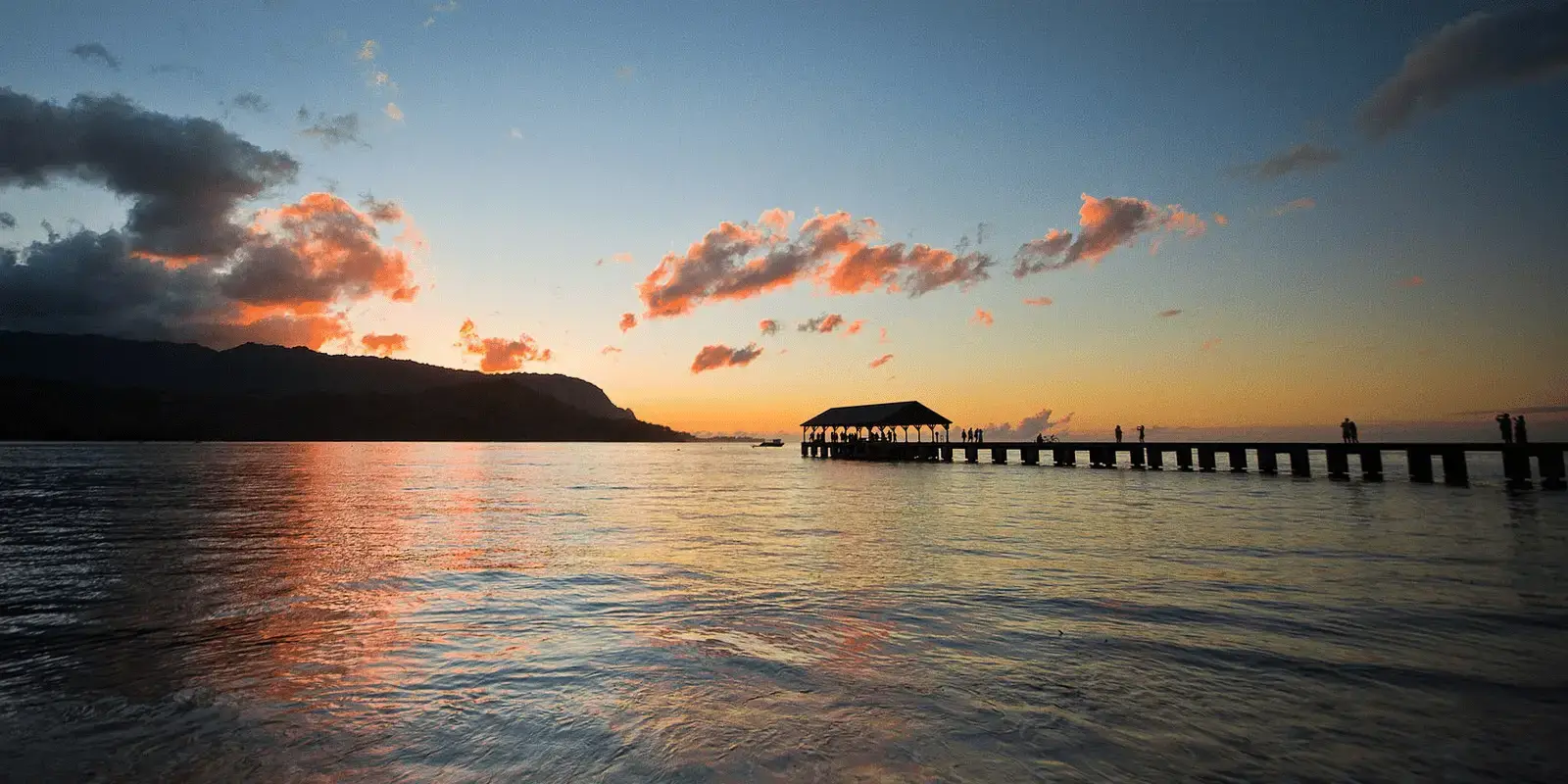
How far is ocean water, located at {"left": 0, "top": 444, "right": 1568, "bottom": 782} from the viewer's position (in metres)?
5.21

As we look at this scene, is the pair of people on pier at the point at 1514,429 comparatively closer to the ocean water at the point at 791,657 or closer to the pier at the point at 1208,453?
the pier at the point at 1208,453

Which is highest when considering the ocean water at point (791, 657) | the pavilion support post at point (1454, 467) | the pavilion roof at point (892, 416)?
the pavilion roof at point (892, 416)

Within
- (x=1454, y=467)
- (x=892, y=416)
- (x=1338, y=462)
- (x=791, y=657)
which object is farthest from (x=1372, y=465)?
(x=791, y=657)

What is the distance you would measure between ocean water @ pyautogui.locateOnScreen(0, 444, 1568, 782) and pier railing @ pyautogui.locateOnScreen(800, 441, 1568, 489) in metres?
23.3

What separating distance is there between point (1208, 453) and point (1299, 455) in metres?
8.26

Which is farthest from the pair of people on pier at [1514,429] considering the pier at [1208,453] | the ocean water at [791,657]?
the ocean water at [791,657]

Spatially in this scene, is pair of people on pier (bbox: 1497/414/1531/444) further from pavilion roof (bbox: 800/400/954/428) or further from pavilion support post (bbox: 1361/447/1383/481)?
pavilion roof (bbox: 800/400/954/428)

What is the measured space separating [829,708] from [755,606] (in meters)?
4.48

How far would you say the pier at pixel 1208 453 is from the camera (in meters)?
35.6

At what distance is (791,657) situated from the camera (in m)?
7.82

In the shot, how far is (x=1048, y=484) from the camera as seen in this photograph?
139 ft

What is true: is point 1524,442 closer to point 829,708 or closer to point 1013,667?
point 1013,667

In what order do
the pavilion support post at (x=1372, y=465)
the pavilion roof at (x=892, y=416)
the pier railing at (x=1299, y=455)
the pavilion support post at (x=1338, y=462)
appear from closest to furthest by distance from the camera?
the pier railing at (x=1299, y=455), the pavilion support post at (x=1372, y=465), the pavilion support post at (x=1338, y=462), the pavilion roof at (x=892, y=416)

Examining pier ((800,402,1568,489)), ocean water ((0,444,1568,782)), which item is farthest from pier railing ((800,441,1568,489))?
ocean water ((0,444,1568,782))
